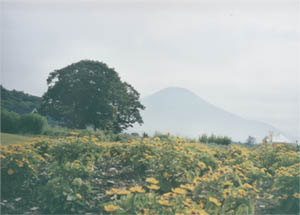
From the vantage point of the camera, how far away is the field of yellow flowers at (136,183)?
373cm

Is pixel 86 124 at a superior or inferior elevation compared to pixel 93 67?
inferior

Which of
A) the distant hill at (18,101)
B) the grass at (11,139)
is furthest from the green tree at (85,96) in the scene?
the grass at (11,139)

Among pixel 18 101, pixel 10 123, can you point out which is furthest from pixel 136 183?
pixel 18 101

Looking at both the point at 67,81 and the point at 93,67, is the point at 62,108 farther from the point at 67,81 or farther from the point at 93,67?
the point at 93,67

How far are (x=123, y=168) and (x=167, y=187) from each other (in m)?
1.41

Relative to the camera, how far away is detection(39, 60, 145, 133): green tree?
18.9 metres

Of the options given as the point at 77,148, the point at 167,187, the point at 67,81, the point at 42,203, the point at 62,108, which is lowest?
the point at 42,203

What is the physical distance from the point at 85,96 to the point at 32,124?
5.41 m

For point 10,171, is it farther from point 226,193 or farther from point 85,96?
point 85,96

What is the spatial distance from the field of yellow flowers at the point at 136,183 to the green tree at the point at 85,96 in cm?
1282

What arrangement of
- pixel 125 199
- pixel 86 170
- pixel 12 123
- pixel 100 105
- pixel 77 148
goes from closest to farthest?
pixel 125 199 < pixel 86 170 < pixel 77 148 < pixel 12 123 < pixel 100 105

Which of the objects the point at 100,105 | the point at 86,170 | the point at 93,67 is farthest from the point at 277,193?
the point at 93,67

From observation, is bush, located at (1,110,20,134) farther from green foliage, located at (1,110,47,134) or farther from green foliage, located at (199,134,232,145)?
green foliage, located at (199,134,232,145)

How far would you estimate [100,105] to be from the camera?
18812mm
